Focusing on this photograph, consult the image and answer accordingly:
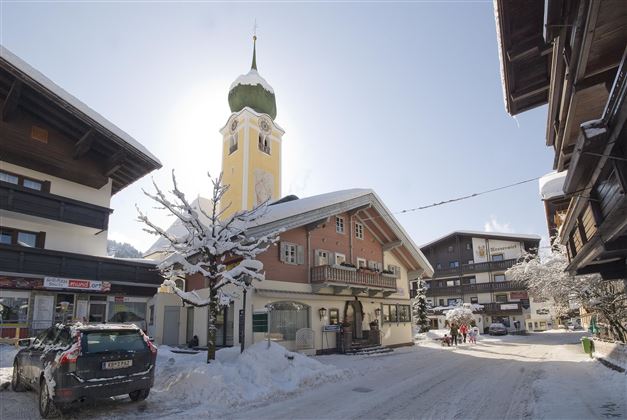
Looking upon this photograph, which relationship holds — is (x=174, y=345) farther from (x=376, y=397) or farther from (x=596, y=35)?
(x=596, y=35)

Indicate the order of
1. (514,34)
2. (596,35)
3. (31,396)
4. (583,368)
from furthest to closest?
(583,368), (31,396), (514,34), (596,35)

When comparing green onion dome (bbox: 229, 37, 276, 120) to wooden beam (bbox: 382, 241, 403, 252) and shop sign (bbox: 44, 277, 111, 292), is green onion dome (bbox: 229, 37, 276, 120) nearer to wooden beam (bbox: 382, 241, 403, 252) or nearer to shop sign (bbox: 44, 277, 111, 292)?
wooden beam (bbox: 382, 241, 403, 252)

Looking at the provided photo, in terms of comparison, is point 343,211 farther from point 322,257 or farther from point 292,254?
point 292,254

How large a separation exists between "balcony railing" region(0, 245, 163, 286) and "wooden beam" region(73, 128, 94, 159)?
5263mm

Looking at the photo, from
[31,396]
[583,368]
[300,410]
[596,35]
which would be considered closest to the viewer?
[596,35]

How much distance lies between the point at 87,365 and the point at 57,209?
14860mm

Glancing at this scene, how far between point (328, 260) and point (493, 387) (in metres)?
12.6

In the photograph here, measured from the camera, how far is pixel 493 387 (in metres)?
11.8

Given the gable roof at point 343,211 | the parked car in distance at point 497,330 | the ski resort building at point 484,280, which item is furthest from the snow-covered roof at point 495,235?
the gable roof at point 343,211

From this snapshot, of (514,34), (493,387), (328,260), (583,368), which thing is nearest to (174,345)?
(328,260)

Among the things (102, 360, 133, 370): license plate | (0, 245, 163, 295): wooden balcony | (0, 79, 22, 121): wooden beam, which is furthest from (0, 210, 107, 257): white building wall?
(102, 360, 133, 370): license plate

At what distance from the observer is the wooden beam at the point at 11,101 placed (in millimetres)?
17406

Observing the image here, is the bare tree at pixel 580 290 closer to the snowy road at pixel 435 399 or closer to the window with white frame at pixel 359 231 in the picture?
the snowy road at pixel 435 399

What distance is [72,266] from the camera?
19938mm
